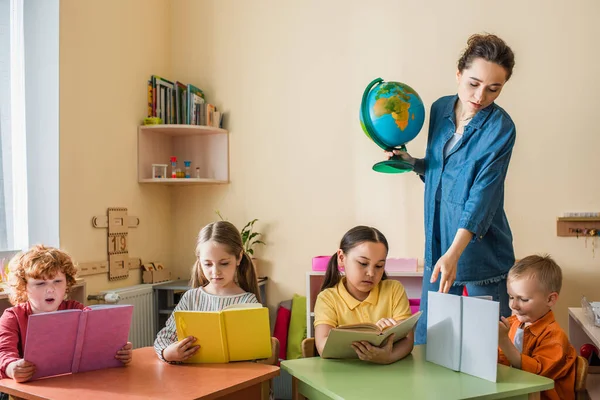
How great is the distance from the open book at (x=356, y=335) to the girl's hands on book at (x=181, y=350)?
0.40 meters

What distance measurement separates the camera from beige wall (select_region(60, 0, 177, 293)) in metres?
3.29

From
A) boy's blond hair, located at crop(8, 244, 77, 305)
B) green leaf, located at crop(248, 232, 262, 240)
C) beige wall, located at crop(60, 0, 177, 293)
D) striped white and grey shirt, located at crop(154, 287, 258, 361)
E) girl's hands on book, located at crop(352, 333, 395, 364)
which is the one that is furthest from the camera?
green leaf, located at crop(248, 232, 262, 240)

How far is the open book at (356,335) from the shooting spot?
175 centimetres

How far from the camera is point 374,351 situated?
178 cm

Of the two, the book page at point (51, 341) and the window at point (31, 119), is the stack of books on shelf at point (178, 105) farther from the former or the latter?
the book page at point (51, 341)

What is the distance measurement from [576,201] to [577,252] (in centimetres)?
28

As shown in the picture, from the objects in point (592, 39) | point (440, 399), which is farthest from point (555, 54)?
point (440, 399)

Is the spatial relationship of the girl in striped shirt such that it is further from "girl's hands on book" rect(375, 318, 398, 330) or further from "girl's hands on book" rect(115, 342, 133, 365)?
"girl's hands on book" rect(375, 318, 398, 330)

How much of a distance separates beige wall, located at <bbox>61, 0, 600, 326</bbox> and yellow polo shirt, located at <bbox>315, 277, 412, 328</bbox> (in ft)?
5.13

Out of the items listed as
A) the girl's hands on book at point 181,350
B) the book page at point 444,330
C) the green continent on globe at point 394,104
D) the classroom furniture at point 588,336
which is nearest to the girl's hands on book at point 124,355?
the girl's hands on book at point 181,350

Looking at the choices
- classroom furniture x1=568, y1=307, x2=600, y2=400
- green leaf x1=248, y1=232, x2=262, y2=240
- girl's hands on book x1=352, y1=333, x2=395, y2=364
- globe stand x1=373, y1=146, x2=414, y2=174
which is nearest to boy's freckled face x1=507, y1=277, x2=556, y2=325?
classroom furniture x1=568, y1=307, x2=600, y2=400

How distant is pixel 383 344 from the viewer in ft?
5.95

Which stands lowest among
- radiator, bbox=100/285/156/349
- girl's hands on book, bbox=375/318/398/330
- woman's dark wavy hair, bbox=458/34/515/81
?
radiator, bbox=100/285/156/349

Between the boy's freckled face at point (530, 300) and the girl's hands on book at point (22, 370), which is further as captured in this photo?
the boy's freckled face at point (530, 300)
